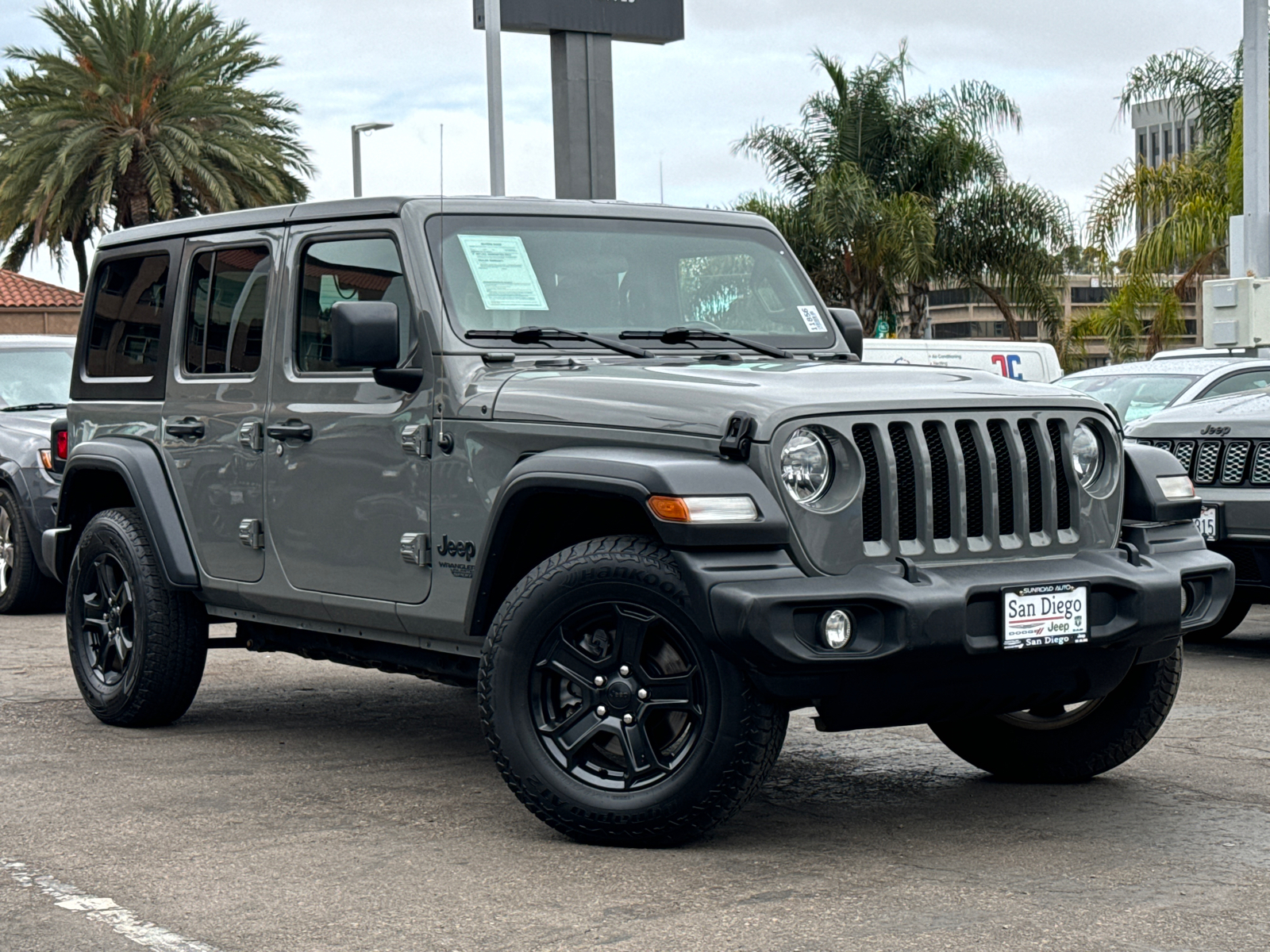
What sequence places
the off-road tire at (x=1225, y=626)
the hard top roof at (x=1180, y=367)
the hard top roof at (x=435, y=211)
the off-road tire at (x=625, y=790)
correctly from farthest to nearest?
1. the hard top roof at (x=1180, y=367)
2. the off-road tire at (x=1225, y=626)
3. the hard top roof at (x=435, y=211)
4. the off-road tire at (x=625, y=790)

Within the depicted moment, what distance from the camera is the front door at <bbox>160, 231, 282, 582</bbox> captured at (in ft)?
22.0

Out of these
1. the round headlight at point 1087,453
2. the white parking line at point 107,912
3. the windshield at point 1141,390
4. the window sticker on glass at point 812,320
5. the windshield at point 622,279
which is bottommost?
the white parking line at point 107,912

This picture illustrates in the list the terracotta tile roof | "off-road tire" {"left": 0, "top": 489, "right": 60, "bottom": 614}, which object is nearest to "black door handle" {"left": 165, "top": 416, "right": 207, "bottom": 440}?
"off-road tire" {"left": 0, "top": 489, "right": 60, "bottom": 614}

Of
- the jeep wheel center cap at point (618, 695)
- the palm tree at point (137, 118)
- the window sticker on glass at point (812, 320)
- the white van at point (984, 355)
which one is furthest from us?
the palm tree at point (137, 118)

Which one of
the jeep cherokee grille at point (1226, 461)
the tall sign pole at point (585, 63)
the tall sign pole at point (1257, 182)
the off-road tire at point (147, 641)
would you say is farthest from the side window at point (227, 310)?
the tall sign pole at point (1257, 182)

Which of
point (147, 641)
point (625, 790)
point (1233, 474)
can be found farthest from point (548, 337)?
point (1233, 474)

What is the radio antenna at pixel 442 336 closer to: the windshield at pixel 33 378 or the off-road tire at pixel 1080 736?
the off-road tire at pixel 1080 736

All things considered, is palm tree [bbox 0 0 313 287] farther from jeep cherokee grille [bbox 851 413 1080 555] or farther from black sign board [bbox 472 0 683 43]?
jeep cherokee grille [bbox 851 413 1080 555]

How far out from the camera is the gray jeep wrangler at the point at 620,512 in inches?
194

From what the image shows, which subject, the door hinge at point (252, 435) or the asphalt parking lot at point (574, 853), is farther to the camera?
the door hinge at point (252, 435)

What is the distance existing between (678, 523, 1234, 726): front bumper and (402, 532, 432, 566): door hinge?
1.25 meters

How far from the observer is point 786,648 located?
186 inches

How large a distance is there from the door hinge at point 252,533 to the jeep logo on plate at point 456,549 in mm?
1082

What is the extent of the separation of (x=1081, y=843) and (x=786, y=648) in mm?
1208
